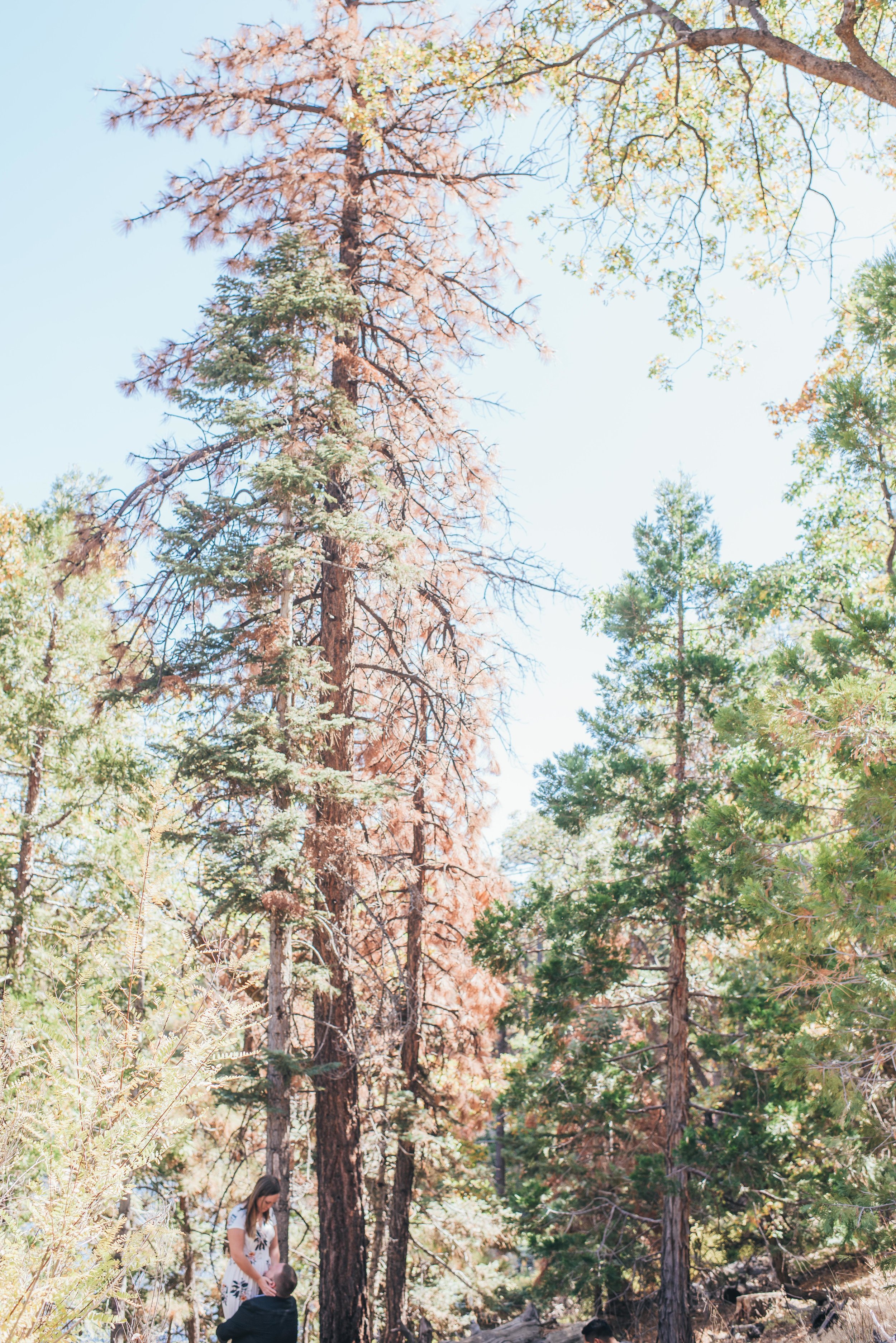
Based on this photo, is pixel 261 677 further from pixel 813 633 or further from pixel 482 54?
pixel 482 54

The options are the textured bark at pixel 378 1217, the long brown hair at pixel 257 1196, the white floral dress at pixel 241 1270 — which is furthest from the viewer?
the textured bark at pixel 378 1217

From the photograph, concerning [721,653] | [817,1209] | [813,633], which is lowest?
[817,1209]

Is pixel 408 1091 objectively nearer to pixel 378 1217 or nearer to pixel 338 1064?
pixel 378 1217

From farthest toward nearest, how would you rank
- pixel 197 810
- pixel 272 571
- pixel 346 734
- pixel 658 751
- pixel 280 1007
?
pixel 658 751, pixel 346 734, pixel 272 571, pixel 197 810, pixel 280 1007

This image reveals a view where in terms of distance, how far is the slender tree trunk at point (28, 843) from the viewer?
10.8 m

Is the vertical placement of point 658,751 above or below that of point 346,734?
above

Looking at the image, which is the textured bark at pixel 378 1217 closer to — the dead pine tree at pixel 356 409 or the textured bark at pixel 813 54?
the dead pine tree at pixel 356 409

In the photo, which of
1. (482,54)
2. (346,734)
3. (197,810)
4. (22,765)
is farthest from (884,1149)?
(22,765)

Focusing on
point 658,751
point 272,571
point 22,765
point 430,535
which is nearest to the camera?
point 272,571

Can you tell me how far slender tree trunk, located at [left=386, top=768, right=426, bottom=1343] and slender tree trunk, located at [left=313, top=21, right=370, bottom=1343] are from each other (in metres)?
2.41

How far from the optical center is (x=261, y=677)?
7.51 meters

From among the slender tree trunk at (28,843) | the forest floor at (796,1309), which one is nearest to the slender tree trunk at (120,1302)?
the slender tree trunk at (28,843)

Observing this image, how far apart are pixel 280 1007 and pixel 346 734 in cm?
279

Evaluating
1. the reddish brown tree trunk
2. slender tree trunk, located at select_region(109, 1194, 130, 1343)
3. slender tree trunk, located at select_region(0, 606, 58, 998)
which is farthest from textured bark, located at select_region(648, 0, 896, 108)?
slender tree trunk, located at select_region(0, 606, 58, 998)
